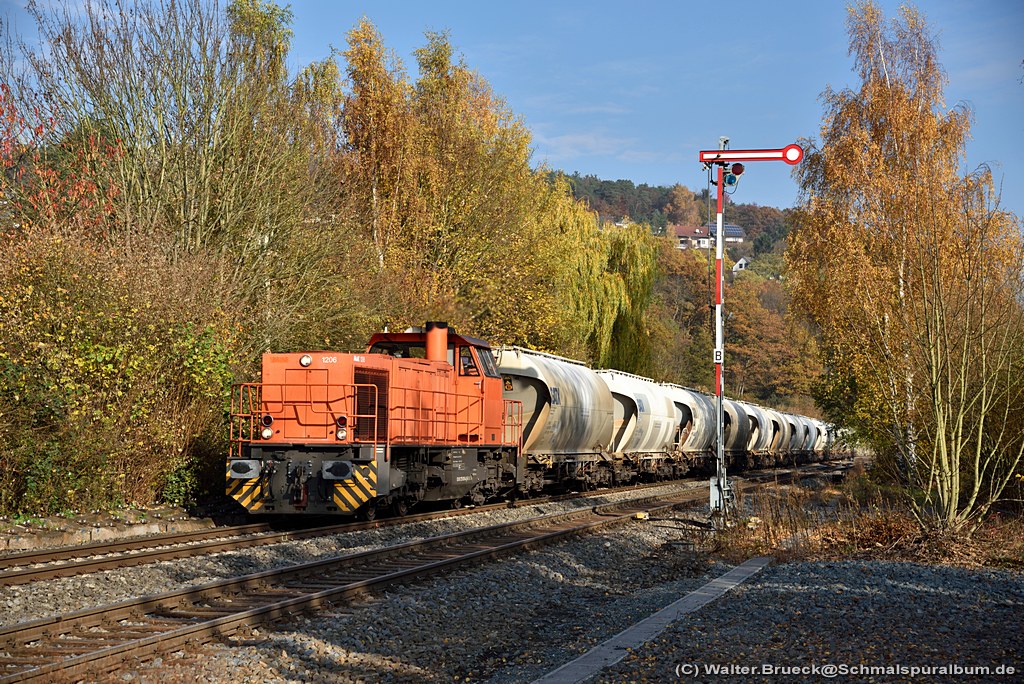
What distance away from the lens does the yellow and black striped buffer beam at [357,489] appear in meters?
15.2

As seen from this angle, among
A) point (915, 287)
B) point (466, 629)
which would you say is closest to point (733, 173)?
point (915, 287)

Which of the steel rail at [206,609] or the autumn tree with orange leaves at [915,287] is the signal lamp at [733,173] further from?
the steel rail at [206,609]

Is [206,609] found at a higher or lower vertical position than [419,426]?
lower

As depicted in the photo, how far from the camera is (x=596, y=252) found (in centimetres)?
4122

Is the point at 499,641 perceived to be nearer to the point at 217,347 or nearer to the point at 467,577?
the point at 467,577

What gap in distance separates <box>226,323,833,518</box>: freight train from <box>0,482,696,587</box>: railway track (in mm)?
467

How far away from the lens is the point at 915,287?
71.3 ft

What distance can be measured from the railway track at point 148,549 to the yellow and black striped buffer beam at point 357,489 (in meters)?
0.56

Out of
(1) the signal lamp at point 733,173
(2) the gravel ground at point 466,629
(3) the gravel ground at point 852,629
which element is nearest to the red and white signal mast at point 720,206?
(1) the signal lamp at point 733,173

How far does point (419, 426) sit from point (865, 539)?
764 cm

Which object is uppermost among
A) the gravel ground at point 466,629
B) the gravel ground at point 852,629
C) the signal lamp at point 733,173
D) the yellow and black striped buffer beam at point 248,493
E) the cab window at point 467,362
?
A: the signal lamp at point 733,173

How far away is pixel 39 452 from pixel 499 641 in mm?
9125

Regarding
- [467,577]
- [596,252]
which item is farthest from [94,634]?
[596,252]

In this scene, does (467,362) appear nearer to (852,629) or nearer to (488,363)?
(488,363)
